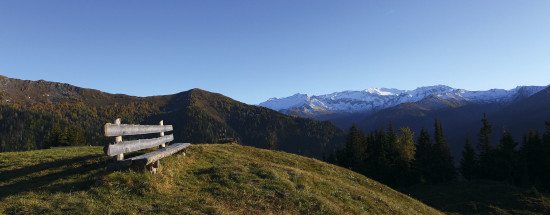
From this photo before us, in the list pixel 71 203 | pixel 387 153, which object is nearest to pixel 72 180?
pixel 71 203

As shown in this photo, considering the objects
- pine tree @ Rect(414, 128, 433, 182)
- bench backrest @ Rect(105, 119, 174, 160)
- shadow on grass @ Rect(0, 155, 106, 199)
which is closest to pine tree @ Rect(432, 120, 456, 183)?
pine tree @ Rect(414, 128, 433, 182)

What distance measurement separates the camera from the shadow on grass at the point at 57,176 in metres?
16.7

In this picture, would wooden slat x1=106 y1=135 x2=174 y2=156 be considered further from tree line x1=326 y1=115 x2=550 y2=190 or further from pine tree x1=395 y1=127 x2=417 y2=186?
tree line x1=326 y1=115 x2=550 y2=190

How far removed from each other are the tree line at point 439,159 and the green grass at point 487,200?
22.3 metres

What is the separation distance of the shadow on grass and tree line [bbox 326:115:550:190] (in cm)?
7936

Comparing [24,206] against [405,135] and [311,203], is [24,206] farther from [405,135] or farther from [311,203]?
[405,135]

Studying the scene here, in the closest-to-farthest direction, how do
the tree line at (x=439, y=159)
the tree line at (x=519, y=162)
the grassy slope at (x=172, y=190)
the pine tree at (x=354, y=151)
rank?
the grassy slope at (x=172, y=190), the tree line at (x=519, y=162), the tree line at (x=439, y=159), the pine tree at (x=354, y=151)

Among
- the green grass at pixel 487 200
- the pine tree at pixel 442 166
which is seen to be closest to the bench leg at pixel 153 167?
the green grass at pixel 487 200

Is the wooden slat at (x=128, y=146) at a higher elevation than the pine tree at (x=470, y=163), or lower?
higher

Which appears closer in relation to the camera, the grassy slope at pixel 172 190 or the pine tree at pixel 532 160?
the grassy slope at pixel 172 190

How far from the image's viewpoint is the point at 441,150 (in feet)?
314

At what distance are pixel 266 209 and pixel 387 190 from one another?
19492mm

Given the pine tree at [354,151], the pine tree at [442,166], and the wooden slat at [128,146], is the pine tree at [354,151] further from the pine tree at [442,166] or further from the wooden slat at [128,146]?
the wooden slat at [128,146]

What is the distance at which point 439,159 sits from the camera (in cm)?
9506
